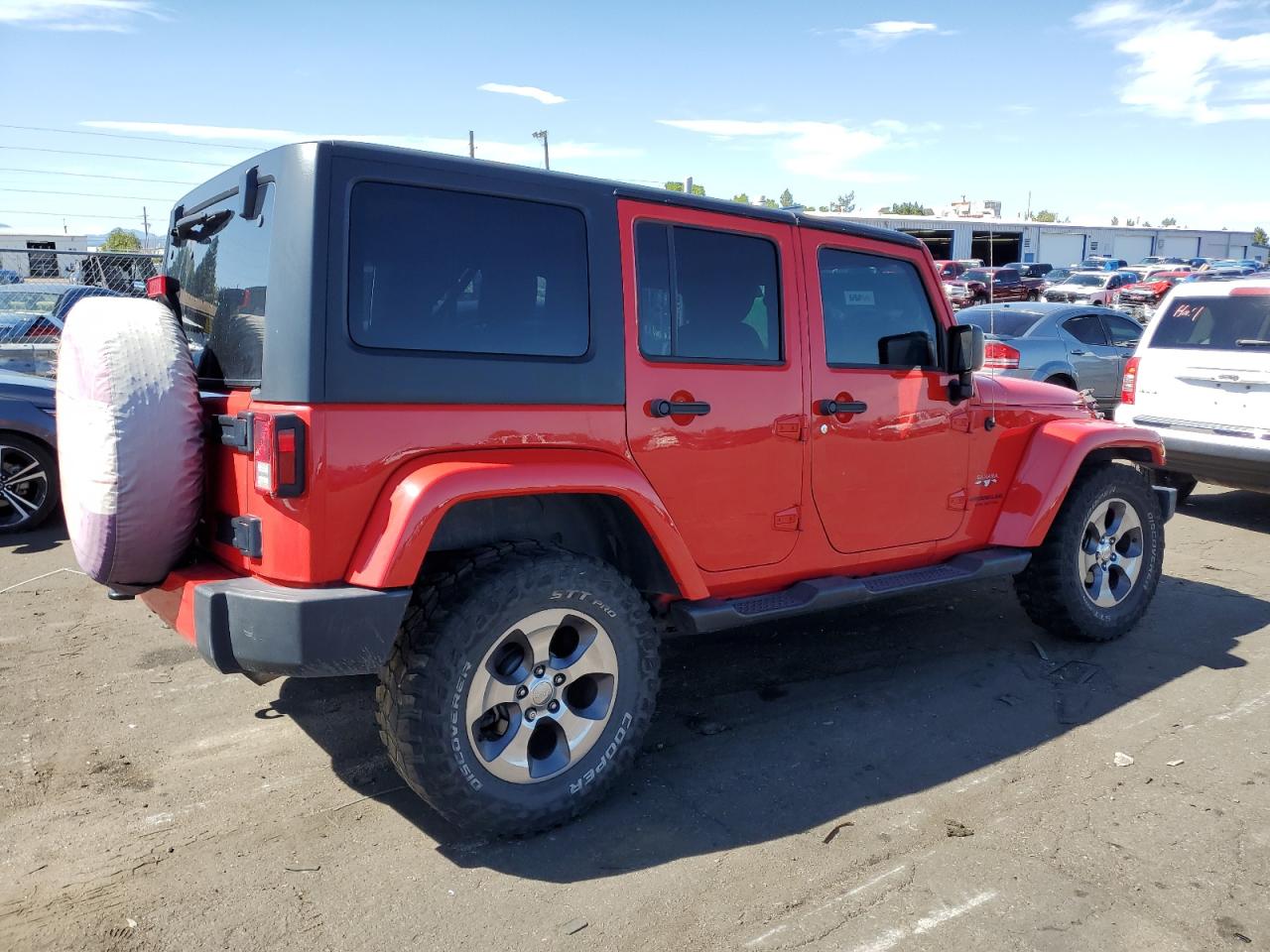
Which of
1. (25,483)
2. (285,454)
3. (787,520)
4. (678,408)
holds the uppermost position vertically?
(678,408)

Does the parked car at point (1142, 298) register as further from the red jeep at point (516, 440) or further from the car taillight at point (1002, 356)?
the red jeep at point (516, 440)

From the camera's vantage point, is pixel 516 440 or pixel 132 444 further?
pixel 516 440

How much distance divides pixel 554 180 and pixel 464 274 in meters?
0.49

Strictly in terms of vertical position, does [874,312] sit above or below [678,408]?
above

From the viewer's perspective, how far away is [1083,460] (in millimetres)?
4848

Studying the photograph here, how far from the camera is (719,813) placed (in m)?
3.24

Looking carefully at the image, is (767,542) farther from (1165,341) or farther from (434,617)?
(1165,341)

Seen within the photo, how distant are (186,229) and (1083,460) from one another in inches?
171

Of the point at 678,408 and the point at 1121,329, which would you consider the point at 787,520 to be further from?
the point at 1121,329

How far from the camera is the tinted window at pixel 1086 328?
11.5 meters

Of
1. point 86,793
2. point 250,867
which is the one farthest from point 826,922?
point 86,793

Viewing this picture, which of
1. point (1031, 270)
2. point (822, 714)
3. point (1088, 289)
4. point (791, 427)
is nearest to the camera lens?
point (791, 427)

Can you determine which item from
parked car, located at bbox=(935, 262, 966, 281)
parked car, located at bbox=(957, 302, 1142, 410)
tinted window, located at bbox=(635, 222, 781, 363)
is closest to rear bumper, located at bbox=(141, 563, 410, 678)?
tinted window, located at bbox=(635, 222, 781, 363)

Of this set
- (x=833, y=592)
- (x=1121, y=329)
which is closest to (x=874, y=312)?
(x=833, y=592)
